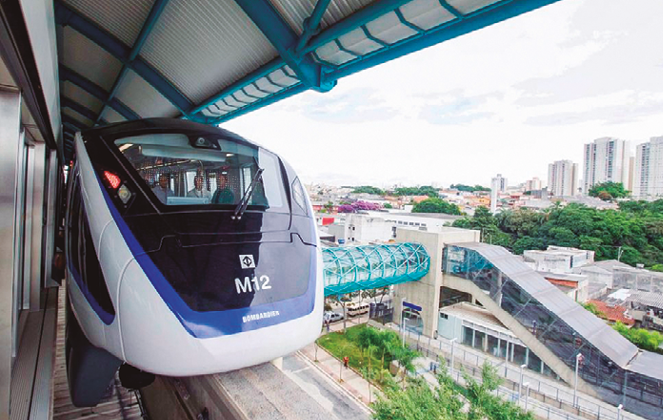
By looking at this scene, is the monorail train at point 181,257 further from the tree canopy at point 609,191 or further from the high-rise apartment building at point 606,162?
the high-rise apartment building at point 606,162

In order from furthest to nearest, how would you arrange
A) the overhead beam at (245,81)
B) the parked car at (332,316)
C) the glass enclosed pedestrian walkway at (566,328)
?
the parked car at (332,316), the glass enclosed pedestrian walkway at (566,328), the overhead beam at (245,81)

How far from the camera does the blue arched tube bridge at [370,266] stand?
39.0 feet

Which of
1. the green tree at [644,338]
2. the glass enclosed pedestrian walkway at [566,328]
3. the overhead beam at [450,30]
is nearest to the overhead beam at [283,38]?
the overhead beam at [450,30]

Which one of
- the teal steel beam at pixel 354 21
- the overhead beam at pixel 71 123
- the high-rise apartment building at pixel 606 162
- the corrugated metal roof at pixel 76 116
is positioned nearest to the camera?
the teal steel beam at pixel 354 21

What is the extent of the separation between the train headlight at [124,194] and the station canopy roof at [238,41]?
87.2 inches

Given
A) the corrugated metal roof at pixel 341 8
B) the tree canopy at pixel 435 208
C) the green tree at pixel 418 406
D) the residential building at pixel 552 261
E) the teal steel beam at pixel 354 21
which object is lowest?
the green tree at pixel 418 406

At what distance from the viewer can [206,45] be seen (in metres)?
4.80

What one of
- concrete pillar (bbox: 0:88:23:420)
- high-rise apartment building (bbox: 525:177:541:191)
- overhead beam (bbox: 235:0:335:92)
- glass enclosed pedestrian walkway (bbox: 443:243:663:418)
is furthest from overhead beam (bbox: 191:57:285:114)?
high-rise apartment building (bbox: 525:177:541:191)

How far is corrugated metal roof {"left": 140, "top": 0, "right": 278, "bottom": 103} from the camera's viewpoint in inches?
165

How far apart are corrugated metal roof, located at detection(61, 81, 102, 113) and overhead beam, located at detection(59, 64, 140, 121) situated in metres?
0.48

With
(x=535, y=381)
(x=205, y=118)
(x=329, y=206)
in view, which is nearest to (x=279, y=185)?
(x=205, y=118)

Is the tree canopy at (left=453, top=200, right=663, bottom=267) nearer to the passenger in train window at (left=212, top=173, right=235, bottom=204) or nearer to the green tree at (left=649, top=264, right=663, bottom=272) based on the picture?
the green tree at (left=649, top=264, right=663, bottom=272)

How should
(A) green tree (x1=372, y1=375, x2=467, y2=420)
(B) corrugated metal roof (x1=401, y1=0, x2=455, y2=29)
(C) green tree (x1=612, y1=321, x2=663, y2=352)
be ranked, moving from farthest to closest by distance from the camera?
(C) green tree (x1=612, y1=321, x2=663, y2=352), (A) green tree (x1=372, y1=375, x2=467, y2=420), (B) corrugated metal roof (x1=401, y1=0, x2=455, y2=29)

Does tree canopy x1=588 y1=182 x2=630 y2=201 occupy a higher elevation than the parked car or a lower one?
higher
